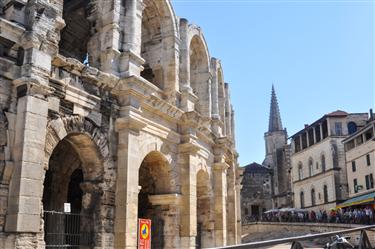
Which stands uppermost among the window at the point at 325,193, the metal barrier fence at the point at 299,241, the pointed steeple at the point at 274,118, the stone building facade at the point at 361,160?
the pointed steeple at the point at 274,118

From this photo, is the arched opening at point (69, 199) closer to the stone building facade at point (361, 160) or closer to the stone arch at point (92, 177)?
the stone arch at point (92, 177)

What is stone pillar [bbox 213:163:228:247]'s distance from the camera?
18.2 metres

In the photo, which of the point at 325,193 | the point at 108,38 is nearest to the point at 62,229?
the point at 108,38

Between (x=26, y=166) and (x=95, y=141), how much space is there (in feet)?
9.18

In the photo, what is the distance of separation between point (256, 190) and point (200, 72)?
41.4 metres

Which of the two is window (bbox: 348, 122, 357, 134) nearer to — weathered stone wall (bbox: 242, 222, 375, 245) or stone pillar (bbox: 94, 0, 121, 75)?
weathered stone wall (bbox: 242, 222, 375, 245)


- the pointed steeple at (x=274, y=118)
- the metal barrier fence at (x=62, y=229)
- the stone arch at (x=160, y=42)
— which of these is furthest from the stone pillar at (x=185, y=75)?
the pointed steeple at (x=274, y=118)

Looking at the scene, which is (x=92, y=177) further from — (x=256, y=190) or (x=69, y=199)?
(x=256, y=190)

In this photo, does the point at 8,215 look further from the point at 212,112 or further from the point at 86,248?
the point at 212,112

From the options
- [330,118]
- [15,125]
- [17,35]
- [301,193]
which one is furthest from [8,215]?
[301,193]

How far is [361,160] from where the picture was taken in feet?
119

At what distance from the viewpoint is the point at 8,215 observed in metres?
8.77

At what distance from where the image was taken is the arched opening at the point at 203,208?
58.6 feet

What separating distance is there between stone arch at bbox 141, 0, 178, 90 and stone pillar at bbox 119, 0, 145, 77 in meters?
2.22
